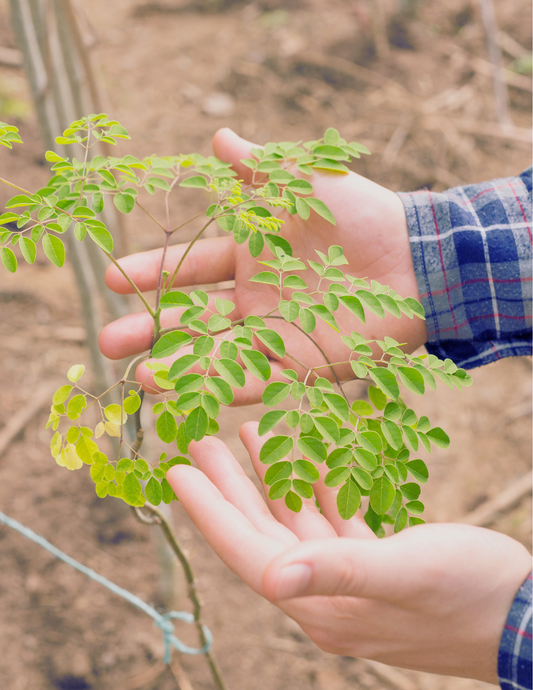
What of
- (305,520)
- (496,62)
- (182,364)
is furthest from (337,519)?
(496,62)

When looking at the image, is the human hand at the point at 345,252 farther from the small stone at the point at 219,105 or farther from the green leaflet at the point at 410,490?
the small stone at the point at 219,105

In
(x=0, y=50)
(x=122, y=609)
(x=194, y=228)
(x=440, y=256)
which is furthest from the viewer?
(x=0, y=50)

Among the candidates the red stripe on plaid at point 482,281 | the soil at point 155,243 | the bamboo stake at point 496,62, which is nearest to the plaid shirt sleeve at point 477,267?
the red stripe on plaid at point 482,281

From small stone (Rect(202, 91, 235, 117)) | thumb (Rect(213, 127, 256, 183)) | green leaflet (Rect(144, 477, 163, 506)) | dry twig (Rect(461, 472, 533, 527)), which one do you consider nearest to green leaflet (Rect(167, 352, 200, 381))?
green leaflet (Rect(144, 477, 163, 506))

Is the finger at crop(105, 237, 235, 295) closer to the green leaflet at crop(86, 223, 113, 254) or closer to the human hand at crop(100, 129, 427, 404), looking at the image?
the human hand at crop(100, 129, 427, 404)

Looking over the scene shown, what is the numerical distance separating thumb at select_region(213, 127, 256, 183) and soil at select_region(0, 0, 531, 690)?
142 centimetres

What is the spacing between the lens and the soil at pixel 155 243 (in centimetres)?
218

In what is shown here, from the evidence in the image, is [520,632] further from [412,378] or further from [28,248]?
[28,248]

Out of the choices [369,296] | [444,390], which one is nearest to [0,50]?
[444,390]

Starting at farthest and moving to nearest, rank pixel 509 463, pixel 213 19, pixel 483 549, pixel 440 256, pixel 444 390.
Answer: pixel 213 19 < pixel 444 390 < pixel 509 463 < pixel 440 256 < pixel 483 549

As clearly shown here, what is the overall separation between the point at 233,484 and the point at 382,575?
1.27 ft

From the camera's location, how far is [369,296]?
1079mm

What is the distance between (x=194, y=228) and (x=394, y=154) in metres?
1.65

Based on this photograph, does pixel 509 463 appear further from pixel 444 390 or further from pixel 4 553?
pixel 4 553
